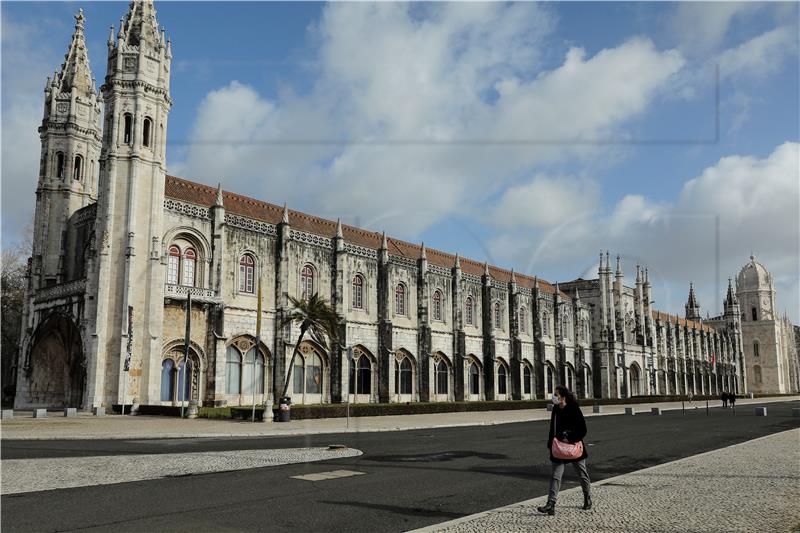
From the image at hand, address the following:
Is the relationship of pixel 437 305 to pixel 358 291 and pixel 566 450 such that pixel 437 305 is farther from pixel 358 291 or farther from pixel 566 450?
pixel 566 450

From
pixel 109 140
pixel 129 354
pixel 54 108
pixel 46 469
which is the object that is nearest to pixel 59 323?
pixel 129 354

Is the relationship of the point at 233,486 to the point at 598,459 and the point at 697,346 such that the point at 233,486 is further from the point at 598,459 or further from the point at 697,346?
the point at 697,346

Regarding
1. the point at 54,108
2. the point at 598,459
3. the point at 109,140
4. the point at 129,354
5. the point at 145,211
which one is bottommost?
the point at 598,459

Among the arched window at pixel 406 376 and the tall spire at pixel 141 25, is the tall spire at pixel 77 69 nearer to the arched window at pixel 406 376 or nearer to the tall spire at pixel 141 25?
the tall spire at pixel 141 25

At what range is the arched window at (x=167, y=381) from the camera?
111ft

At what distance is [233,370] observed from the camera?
36.8 meters

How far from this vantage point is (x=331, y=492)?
11055 mm

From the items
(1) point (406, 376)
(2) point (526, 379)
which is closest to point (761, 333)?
(2) point (526, 379)

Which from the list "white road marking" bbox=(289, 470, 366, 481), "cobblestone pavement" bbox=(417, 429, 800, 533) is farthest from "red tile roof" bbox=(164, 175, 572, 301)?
"cobblestone pavement" bbox=(417, 429, 800, 533)

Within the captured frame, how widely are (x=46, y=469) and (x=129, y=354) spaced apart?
20092mm

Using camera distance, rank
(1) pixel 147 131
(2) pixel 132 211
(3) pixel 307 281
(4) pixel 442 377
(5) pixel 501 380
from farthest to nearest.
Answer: (5) pixel 501 380
(4) pixel 442 377
(3) pixel 307 281
(1) pixel 147 131
(2) pixel 132 211

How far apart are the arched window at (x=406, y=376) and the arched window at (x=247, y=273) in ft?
46.4

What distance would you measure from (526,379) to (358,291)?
75.5 feet

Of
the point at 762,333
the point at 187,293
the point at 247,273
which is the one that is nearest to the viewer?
the point at 187,293
